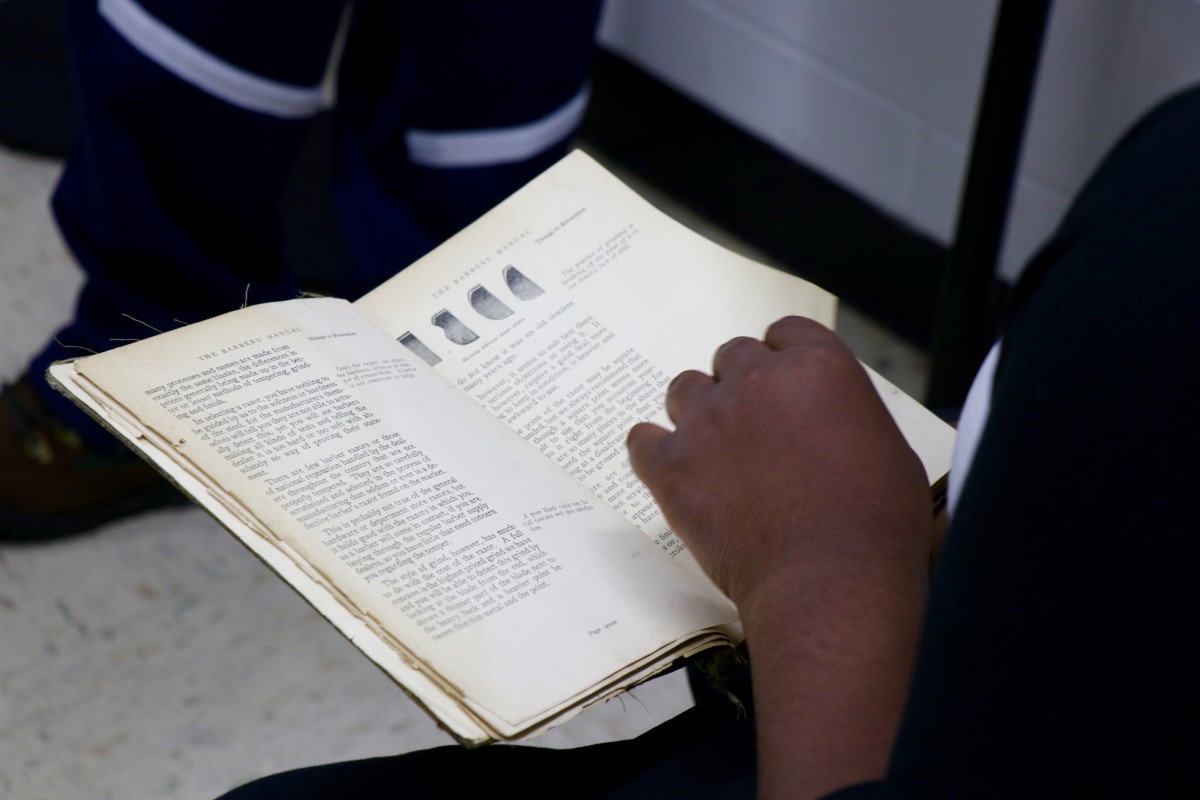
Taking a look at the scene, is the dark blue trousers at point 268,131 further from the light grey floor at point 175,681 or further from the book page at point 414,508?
the book page at point 414,508

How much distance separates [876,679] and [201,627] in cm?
88

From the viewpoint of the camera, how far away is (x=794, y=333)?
56 centimetres

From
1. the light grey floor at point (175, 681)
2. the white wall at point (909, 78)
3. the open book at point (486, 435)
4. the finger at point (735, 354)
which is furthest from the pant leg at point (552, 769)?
the white wall at point (909, 78)

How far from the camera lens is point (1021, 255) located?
139 cm

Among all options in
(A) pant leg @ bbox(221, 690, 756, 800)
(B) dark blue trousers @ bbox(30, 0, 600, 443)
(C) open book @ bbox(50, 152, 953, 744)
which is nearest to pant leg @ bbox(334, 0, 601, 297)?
(B) dark blue trousers @ bbox(30, 0, 600, 443)

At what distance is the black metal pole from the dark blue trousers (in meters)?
0.35

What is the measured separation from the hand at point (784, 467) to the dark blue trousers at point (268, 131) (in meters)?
0.60

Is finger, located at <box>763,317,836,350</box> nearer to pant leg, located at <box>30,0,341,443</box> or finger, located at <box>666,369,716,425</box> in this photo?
finger, located at <box>666,369,716,425</box>

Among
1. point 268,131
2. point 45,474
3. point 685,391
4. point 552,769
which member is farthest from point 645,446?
point 45,474

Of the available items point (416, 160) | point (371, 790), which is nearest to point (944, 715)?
point (371, 790)

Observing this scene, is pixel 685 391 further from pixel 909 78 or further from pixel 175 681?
pixel 909 78

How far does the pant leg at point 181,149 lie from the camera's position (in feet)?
3.18

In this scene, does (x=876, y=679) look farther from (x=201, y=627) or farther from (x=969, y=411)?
(x=201, y=627)

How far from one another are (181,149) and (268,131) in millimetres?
71
